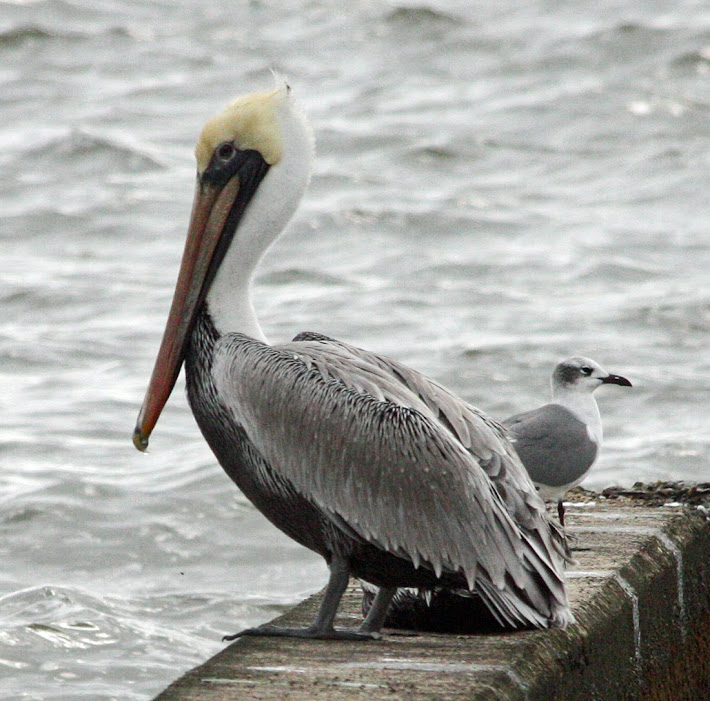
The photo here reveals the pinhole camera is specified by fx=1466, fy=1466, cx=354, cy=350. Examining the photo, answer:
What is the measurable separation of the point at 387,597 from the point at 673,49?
15.0 m

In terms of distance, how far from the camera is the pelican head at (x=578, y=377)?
5797mm

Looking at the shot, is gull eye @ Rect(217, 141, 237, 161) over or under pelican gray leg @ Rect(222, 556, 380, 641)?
over

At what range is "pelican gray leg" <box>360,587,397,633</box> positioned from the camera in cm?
394

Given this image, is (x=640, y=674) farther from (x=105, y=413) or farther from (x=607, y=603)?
(x=105, y=413)

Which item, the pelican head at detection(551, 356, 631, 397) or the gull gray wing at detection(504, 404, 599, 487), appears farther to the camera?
the pelican head at detection(551, 356, 631, 397)

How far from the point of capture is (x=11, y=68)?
18984 mm

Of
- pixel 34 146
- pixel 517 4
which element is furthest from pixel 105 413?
pixel 517 4

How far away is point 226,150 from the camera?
14.7ft

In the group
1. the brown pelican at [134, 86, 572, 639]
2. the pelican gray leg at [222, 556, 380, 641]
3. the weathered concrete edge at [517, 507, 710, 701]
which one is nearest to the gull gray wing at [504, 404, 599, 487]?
the weathered concrete edge at [517, 507, 710, 701]

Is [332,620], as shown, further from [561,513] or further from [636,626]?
[561,513]

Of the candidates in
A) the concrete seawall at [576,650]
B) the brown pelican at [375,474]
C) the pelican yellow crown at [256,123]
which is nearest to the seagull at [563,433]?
the concrete seawall at [576,650]

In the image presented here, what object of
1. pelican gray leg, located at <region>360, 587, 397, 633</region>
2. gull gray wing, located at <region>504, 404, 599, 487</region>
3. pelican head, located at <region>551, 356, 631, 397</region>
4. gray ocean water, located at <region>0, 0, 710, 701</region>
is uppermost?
pelican gray leg, located at <region>360, 587, 397, 633</region>

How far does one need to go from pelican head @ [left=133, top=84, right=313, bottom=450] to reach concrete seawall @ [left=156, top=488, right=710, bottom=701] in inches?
34.6

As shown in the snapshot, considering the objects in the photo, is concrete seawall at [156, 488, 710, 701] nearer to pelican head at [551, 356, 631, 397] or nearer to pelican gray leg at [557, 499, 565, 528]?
pelican gray leg at [557, 499, 565, 528]
